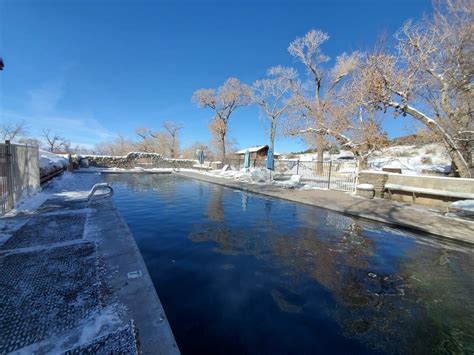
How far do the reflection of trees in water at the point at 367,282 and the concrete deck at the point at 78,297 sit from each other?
153 cm

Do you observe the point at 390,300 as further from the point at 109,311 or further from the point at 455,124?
the point at 455,124

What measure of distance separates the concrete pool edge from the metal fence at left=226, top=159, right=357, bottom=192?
34.6 ft

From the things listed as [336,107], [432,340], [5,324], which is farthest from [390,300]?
[336,107]

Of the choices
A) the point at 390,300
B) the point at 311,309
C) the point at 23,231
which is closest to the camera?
the point at 311,309

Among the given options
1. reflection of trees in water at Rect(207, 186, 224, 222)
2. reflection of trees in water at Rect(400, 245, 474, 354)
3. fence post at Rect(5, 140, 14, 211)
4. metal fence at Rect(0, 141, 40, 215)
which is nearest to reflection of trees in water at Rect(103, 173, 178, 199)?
reflection of trees in water at Rect(207, 186, 224, 222)

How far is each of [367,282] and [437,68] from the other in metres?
13.0

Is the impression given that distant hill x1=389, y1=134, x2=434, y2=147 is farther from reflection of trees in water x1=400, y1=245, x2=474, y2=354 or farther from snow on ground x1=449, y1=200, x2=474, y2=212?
reflection of trees in water x1=400, y1=245, x2=474, y2=354

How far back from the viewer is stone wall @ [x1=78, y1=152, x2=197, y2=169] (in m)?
26.8

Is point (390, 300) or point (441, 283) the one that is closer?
point (390, 300)

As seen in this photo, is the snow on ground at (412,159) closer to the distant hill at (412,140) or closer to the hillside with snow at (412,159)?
the hillside with snow at (412,159)

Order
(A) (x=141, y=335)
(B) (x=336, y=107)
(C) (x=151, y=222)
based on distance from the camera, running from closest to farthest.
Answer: (A) (x=141, y=335) < (C) (x=151, y=222) < (B) (x=336, y=107)

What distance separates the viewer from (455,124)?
10.1 metres

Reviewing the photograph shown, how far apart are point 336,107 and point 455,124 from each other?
18.7 feet

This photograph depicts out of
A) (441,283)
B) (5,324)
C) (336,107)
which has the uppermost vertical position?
(336,107)
